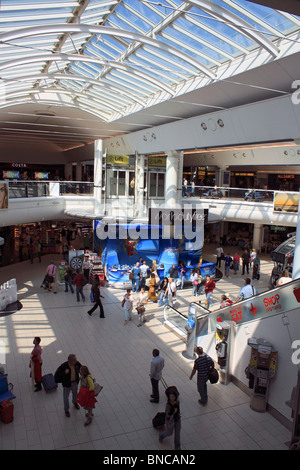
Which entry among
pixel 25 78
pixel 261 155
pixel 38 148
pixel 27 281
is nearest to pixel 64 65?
pixel 25 78

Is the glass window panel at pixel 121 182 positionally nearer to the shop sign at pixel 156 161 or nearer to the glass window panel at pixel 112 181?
the glass window panel at pixel 112 181

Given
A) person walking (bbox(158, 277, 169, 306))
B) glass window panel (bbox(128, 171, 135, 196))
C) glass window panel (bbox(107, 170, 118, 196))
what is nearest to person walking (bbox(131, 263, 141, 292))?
person walking (bbox(158, 277, 169, 306))

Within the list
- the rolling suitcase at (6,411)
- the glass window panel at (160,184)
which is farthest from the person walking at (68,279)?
the glass window panel at (160,184)

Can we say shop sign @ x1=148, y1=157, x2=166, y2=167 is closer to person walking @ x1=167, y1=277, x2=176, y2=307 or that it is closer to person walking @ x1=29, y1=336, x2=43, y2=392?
person walking @ x1=167, y1=277, x2=176, y2=307

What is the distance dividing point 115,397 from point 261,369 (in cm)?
316

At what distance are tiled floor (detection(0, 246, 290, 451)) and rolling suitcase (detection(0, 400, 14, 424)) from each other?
124 millimetres

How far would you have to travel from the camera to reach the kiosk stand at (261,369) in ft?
25.0

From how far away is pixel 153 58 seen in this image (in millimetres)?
13852

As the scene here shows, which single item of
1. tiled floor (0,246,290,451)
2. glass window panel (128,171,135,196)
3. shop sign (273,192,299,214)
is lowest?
tiled floor (0,246,290,451)

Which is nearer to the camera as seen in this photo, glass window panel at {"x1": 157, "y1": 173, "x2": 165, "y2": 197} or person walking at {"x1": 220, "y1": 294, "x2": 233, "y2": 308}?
person walking at {"x1": 220, "y1": 294, "x2": 233, "y2": 308}

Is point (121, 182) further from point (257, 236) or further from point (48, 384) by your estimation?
point (48, 384)

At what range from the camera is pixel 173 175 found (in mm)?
22859

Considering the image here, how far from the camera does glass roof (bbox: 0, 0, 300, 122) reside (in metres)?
9.76

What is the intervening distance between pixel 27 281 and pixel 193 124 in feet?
36.4
